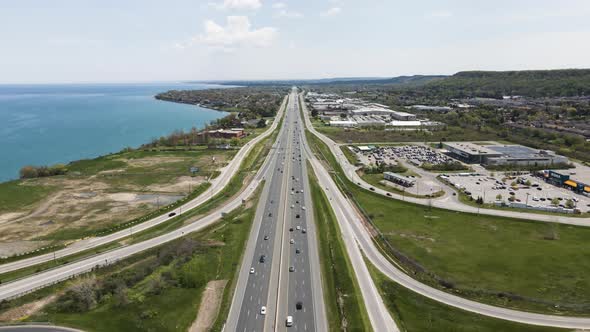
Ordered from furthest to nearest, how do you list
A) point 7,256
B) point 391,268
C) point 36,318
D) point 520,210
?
point 520,210 → point 7,256 → point 391,268 → point 36,318

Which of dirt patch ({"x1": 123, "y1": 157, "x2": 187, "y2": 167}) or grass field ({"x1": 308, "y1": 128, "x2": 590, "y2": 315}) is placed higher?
dirt patch ({"x1": 123, "y1": 157, "x2": 187, "y2": 167})

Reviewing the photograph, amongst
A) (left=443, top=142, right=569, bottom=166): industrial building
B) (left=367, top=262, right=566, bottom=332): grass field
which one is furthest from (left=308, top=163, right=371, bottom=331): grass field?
(left=443, top=142, right=569, bottom=166): industrial building

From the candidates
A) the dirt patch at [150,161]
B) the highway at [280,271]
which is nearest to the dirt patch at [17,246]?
the highway at [280,271]

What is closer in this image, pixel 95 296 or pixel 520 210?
pixel 95 296

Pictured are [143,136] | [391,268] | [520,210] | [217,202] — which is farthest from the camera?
[143,136]

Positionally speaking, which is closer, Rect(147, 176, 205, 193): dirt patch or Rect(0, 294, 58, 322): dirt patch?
Rect(0, 294, 58, 322): dirt patch

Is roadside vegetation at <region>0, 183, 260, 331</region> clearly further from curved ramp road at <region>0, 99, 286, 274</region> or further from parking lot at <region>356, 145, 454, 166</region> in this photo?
parking lot at <region>356, 145, 454, 166</region>

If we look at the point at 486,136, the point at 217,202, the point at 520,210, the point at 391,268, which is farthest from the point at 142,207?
the point at 486,136

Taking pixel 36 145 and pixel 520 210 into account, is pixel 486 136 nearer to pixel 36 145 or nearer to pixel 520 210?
pixel 520 210
